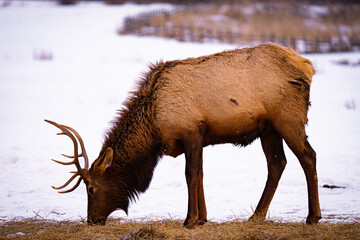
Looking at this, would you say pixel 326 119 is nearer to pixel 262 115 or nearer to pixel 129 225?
pixel 262 115

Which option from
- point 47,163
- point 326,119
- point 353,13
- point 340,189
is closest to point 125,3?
point 353,13

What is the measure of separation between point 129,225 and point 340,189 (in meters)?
3.52

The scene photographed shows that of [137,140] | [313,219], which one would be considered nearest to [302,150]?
[313,219]

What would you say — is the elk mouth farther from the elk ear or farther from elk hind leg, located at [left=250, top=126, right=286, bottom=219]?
elk hind leg, located at [left=250, top=126, right=286, bottom=219]

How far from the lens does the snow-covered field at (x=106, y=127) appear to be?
6.33 meters

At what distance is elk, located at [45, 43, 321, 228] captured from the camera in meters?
5.02

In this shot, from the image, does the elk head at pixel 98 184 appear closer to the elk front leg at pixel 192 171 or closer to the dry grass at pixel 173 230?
the dry grass at pixel 173 230

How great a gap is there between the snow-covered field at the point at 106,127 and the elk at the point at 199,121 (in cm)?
82

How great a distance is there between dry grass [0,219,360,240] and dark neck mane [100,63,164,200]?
60cm

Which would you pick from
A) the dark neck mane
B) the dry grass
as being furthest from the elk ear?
the dry grass

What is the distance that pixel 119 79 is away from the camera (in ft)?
56.1

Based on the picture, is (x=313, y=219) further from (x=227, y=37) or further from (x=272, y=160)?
(x=227, y=37)

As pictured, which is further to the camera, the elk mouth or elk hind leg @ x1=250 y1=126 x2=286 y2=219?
elk hind leg @ x1=250 y1=126 x2=286 y2=219

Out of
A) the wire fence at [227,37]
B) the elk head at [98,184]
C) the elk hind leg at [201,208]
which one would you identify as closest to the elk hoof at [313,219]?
the elk hind leg at [201,208]
